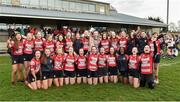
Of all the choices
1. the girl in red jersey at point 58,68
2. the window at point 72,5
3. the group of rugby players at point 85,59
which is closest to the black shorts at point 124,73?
the group of rugby players at point 85,59

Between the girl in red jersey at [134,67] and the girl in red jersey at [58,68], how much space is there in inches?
94.7

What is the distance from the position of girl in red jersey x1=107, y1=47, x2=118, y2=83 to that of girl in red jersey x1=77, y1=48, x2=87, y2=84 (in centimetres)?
89

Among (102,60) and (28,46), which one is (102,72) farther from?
(28,46)

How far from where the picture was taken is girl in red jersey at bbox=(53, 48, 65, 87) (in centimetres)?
1016

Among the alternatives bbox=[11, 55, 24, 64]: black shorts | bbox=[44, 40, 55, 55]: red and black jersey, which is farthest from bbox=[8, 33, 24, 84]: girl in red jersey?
bbox=[44, 40, 55, 55]: red and black jersey

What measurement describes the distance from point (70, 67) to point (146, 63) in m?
2.62

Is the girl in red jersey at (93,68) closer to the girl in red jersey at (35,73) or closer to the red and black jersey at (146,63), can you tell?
the red and black jersey at (146,63)

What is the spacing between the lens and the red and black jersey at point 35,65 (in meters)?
9.66

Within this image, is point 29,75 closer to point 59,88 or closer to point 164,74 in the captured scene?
point 59,88

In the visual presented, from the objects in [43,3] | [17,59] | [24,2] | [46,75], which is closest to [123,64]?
[46,75]

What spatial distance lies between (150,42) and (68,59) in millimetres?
2976

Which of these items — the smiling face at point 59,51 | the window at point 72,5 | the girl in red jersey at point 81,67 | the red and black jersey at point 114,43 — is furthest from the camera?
the window at point 72,5

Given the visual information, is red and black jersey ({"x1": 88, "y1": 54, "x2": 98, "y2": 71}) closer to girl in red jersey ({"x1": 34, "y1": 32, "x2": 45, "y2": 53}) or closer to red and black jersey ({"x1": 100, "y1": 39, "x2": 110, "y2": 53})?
red and black jersey ({"x1": 100, "y1": 39, "x2": 110, "y2": 53})

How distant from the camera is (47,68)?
9945 mm
